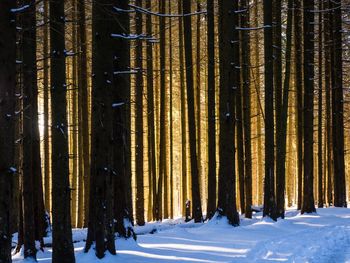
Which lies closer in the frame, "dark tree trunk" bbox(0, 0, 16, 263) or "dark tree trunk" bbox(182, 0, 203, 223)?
"dark tree trunk" bbox(0, 0, 16, 263)

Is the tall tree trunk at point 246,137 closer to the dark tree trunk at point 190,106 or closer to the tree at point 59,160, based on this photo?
the dark tree trunk at point 190,106

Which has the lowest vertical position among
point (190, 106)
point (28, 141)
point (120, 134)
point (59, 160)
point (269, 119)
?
point (59, 160)

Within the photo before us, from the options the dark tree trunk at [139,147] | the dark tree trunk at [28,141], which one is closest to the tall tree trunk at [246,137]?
the dark tree trunk at [139,147]

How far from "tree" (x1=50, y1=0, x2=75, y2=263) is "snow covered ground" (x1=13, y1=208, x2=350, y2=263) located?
25.4 inches

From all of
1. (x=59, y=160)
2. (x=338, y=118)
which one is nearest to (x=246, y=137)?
(x=338, y=118)

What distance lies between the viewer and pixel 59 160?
26.7 feet

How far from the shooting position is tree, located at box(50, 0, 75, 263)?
8.12 meters

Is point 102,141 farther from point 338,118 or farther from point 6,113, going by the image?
point 338,118

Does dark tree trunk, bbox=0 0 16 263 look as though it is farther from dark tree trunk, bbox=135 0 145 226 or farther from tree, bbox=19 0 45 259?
dark tree trunk, bbox=135 0 145 226

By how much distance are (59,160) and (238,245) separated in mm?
4755

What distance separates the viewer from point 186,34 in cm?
1702

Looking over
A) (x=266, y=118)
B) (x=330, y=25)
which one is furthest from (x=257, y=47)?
(x=266, y=118)

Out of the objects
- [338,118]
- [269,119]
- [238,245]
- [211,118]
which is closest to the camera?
[238,245]

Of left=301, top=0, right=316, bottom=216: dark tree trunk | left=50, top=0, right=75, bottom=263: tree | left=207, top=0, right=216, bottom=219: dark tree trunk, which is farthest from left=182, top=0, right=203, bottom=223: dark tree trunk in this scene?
left=50, top=0, right=75, bottom=263: tree
